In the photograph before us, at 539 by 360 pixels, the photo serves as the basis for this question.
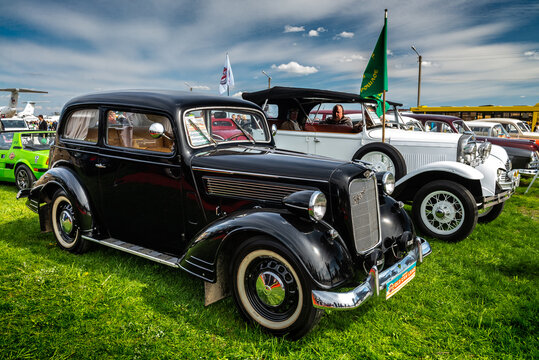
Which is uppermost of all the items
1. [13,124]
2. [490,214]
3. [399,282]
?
[13,124]

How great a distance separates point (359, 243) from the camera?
296 cm

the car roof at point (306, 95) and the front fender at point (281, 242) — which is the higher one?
the car roof at point (306, 95)

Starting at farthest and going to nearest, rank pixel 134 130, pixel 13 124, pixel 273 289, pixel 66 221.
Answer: pixel 13 124
pixel 66 221
pixel 134 130
pixel 273 289

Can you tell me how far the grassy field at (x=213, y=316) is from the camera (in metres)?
2.64

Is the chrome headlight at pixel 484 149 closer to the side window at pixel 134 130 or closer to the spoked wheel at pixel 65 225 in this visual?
the side window at pixel 134 130

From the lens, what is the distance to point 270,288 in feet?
8.92

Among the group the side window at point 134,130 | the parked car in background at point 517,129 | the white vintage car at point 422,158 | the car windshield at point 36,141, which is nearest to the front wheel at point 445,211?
the white vintage car at point 422,158

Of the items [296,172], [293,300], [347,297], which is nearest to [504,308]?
[347,297]

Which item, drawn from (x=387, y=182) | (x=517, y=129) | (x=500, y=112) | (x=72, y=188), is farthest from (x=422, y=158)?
(x=500, y=112)

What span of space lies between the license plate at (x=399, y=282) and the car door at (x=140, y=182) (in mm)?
1995

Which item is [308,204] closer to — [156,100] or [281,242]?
[281,242]

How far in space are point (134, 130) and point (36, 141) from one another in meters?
6.46

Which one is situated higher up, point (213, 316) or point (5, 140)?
point (5, 140)

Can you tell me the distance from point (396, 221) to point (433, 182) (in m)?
2.03
